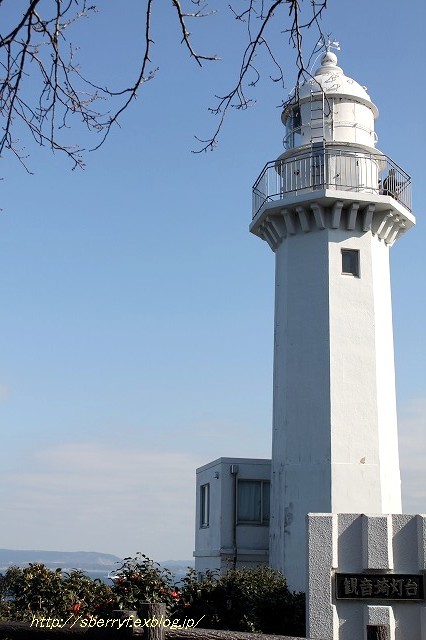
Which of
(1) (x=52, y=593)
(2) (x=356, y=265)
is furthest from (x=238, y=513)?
(1) (x=52, y=593)

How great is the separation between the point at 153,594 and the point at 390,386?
9.31 meters

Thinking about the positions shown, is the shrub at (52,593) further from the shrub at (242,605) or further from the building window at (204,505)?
the building window at (204,505)

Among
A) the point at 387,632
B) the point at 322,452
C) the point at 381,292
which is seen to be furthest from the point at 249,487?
the point at 387,632

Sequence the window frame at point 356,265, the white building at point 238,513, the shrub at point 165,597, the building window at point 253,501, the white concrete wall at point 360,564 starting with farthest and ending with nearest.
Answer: the building window at point 253,501 → the white building at point 238,513 → the window frame at point 356,265 → the shrub at point 165,597 → the white concrete wall at point 360,564

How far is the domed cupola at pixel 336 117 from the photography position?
74.9 feet

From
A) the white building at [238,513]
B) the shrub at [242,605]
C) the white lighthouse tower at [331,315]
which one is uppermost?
the white lighthouse tower at [331,315]

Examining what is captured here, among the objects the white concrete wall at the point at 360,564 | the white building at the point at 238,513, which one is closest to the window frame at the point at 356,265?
the white building at the point at 238,513

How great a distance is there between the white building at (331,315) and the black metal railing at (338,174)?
1.1 inches

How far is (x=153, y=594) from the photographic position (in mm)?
15250

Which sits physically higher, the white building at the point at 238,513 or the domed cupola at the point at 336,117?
the domed cupola at the point at 336,117

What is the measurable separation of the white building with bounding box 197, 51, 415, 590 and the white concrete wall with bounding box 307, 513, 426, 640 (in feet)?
20.2

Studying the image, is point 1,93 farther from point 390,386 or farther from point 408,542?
point 390,386

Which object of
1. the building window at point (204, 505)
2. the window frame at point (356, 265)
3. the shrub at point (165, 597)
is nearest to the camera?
the shrub at point (165, 597)

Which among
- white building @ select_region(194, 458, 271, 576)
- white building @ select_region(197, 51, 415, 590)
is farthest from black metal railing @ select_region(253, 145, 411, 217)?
white building @ select_region(194, 458, 271, 576)
